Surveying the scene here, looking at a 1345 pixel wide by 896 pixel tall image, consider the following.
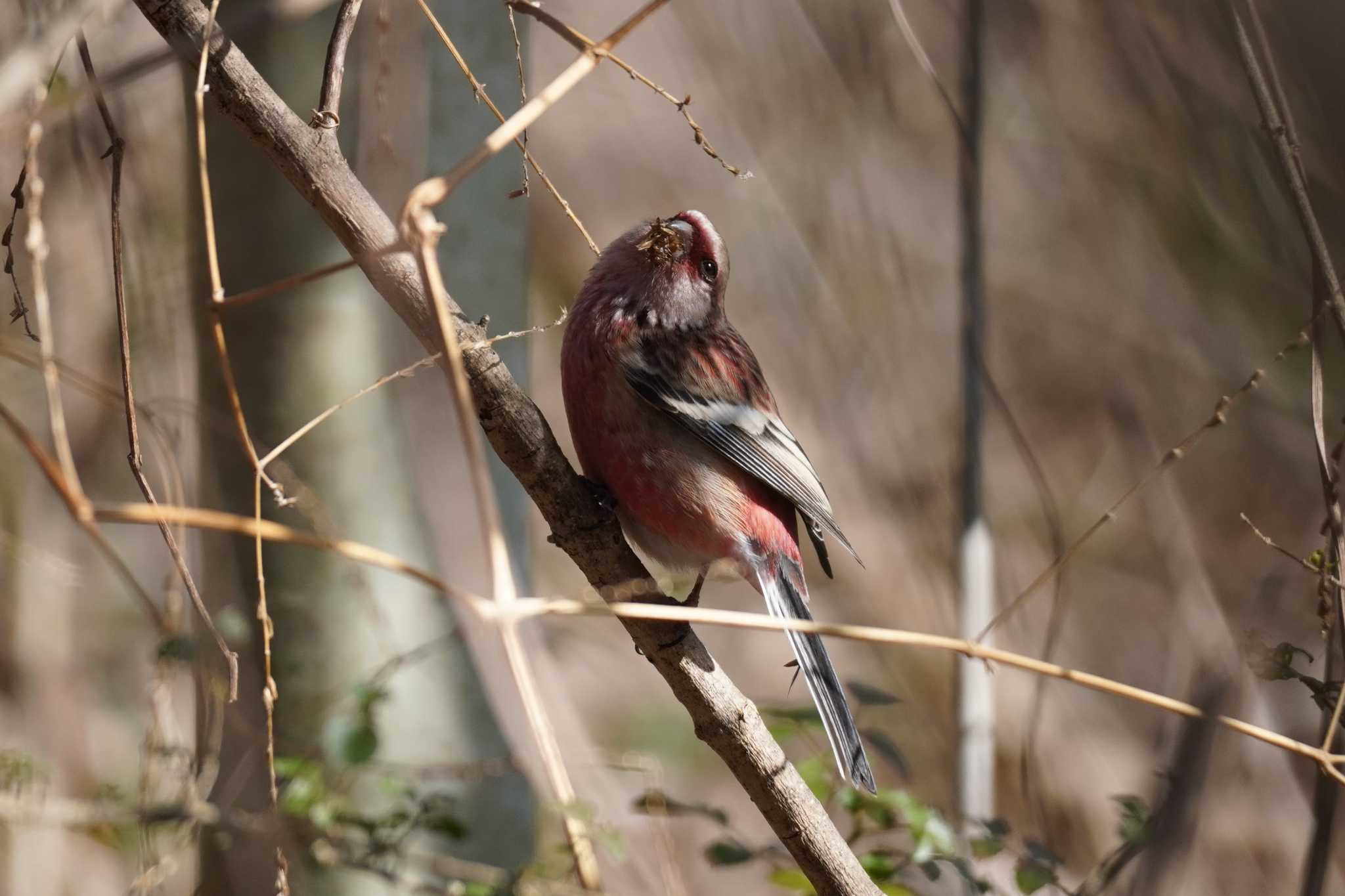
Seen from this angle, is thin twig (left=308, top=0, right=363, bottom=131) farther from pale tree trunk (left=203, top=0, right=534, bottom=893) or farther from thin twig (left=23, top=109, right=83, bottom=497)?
pale tree trunk (left=203, top=0, right=534, bottom=893)

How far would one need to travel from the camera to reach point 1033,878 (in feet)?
8.41

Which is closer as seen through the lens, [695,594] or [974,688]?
[695,594]

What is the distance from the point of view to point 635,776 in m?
6.41

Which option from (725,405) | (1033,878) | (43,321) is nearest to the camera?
(43,321)

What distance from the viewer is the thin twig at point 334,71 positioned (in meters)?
1.77

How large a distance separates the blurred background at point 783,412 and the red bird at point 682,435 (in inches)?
13.8

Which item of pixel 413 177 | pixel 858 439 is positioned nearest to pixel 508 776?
pixel 413 177

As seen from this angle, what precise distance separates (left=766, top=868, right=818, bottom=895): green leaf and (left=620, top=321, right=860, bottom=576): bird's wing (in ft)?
2.55

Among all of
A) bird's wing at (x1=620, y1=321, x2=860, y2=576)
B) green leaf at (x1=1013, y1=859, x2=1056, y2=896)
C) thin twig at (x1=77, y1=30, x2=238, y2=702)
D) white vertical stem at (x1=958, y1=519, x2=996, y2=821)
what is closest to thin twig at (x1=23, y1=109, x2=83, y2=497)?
thin twig at (x1=77, y1=30, x2=238, y2=702)

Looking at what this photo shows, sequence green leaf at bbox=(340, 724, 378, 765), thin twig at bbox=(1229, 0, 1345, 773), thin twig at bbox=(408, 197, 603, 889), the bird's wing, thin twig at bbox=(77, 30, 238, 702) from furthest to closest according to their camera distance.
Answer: the bird's wing → green leaf at bbox=(340, 724, 378, 765) → thin twig at bbox=(1229, 0, 1345, 773) → thin twig at bbox=(77, 30, 238, 702) → thin twig at bbox=(408, 197, 603, 889)

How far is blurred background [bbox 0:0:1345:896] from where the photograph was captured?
2795mm

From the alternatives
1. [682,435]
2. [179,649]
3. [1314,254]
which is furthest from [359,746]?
[1314,254]

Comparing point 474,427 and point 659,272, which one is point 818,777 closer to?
point 659,272

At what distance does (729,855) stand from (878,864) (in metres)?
0.37
